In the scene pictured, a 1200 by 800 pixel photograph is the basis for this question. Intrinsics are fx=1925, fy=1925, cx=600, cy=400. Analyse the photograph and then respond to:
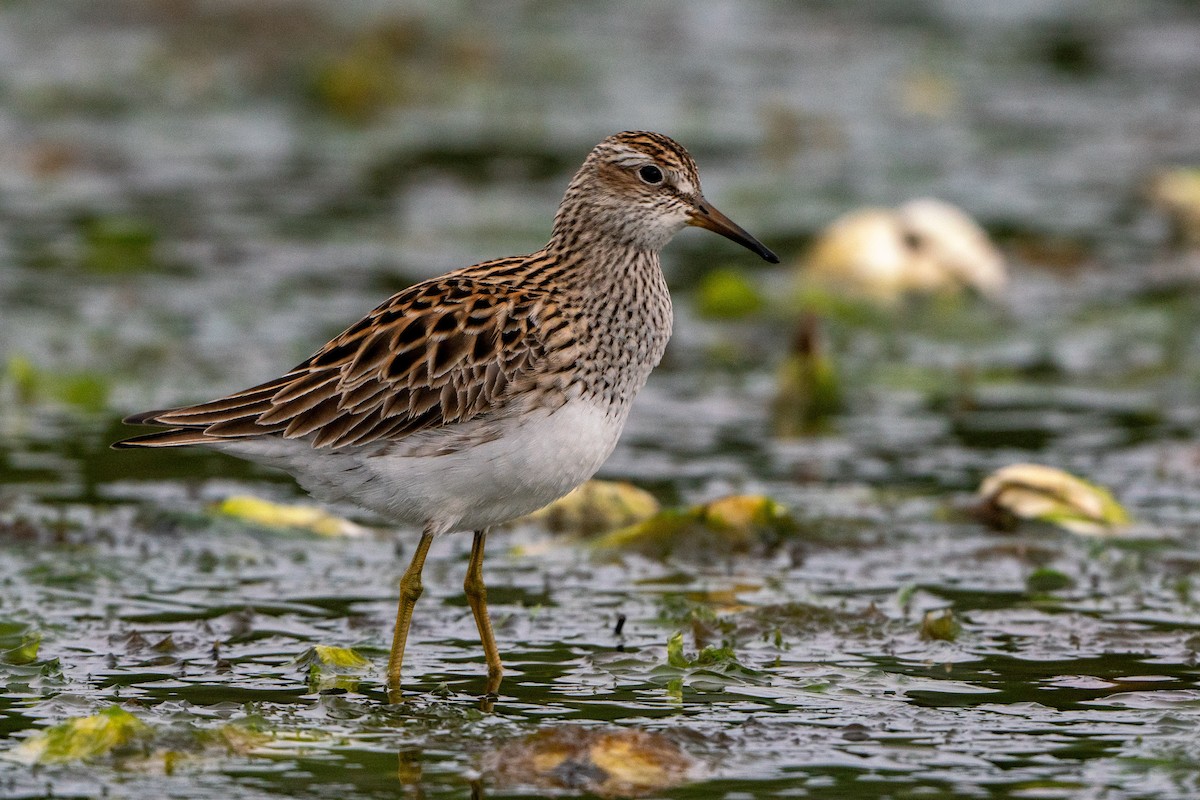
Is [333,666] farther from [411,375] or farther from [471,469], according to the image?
[411,375]

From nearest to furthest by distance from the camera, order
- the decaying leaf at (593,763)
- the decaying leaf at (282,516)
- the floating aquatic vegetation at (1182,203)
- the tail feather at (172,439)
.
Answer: the decaying leaf at (593,763) → the tail feather at (172,439) → the decaying leaf at (282,516) → the floating aquatic vegetation at (1182,203)

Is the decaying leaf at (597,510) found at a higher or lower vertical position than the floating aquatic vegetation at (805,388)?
lower

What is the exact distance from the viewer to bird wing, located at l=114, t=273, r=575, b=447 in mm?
6941

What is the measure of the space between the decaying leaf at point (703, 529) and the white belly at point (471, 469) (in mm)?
1760

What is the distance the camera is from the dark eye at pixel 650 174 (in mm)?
7410

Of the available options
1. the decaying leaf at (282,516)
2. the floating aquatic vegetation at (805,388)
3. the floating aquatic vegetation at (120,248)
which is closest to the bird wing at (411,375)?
the decaying leaf at (282,516)

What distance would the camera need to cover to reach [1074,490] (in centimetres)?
920

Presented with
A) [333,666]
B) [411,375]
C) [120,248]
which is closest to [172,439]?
[411,375]

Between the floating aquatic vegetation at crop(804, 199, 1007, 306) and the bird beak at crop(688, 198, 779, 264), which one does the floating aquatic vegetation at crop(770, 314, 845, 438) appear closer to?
the floating aquatic vegetation at crop(804, 199, 1007, 306)

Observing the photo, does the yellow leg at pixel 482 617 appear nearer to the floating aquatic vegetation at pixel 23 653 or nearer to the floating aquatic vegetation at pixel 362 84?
the floating aquatic vegetation at pixel 23 653

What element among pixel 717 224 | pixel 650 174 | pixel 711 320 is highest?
pixel 711 320

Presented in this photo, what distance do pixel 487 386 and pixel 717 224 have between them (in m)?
1.25

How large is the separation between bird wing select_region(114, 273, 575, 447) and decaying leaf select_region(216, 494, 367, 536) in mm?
1778

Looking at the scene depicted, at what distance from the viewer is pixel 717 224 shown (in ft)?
24.7
